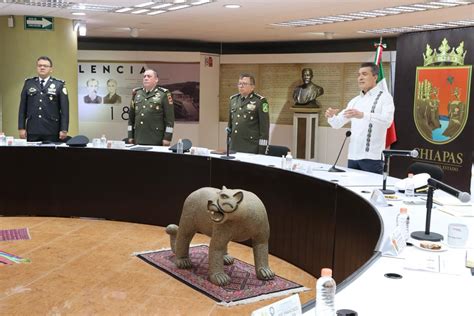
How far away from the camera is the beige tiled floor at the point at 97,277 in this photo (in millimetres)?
3891

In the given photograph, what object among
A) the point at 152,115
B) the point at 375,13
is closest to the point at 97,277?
the point at 152,115

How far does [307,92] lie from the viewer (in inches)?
456

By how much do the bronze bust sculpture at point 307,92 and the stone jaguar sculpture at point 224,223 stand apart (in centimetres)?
738

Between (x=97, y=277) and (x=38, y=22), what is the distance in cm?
546

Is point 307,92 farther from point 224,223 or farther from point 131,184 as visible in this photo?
point 224,223

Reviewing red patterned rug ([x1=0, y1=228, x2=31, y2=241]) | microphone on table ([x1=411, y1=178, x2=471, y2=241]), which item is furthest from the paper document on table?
red patterned rug ([x1=0, y1=228, x2=31, y2=241])

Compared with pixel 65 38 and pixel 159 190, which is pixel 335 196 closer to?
pixel 159 190

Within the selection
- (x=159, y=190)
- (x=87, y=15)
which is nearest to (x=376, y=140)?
(x=159, y=190)

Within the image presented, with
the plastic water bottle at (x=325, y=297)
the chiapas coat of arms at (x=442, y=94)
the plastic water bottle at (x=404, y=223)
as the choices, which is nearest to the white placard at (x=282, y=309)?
the plastic water bottle at (x=325, y=297)

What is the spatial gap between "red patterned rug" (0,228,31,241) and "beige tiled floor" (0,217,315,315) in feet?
0.28

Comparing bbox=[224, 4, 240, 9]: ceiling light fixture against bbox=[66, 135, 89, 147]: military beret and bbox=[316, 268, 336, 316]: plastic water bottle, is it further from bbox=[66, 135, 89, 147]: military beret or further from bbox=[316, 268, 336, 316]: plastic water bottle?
bbox=[316, 268, 336, 316]: plastic water bottle

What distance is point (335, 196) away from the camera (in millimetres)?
4262

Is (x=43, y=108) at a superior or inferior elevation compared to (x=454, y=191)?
superior

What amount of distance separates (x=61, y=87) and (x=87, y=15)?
1.79 metres
